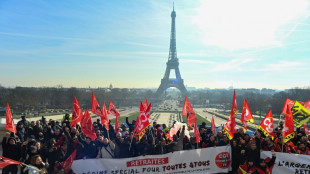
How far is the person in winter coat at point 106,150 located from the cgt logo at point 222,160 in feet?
10.6

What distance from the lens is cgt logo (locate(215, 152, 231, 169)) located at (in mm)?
7699

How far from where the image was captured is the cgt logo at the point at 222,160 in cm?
770

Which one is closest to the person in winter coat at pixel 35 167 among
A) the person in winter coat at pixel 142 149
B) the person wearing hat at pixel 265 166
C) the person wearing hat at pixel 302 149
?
the person in winter coat at pixel 142 149

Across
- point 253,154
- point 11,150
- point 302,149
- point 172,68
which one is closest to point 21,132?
point 11,150

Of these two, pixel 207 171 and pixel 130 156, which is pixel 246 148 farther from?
pixel 130 156

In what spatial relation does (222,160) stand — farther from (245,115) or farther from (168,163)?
(245,115)

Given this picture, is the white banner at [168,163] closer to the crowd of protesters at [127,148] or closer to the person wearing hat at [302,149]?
the crowd of protesters at [127,148]

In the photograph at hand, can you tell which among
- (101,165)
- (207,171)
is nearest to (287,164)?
(207,171)

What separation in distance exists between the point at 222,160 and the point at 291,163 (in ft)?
6.28

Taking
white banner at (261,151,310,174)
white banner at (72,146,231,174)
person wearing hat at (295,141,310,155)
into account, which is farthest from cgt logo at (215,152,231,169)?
person wearing hat at (295,141,310,155)

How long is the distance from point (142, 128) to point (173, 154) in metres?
1.28

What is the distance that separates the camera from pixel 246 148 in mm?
7062

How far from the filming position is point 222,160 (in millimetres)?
7703

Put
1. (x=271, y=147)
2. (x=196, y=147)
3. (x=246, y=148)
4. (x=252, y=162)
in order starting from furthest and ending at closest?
(x=196, y=147) → (x=271, y=147) → (x=246, y=148) → (x=252, y=162)
